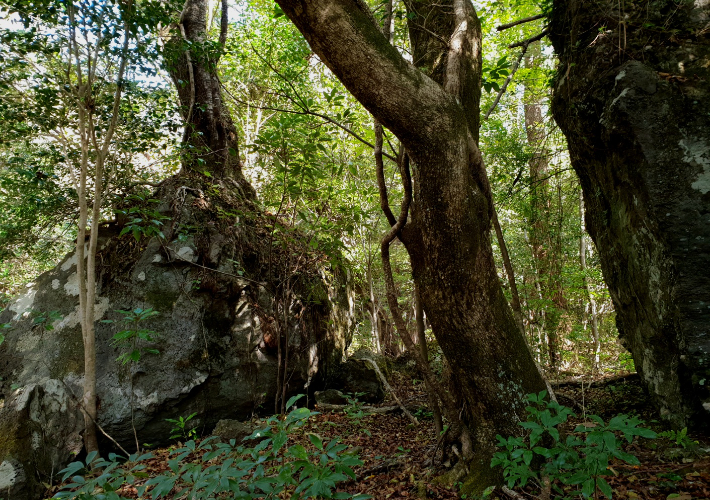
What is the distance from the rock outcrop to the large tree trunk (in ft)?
9.60

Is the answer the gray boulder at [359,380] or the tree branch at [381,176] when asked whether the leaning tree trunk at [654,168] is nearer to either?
the tree branch at [381,176]

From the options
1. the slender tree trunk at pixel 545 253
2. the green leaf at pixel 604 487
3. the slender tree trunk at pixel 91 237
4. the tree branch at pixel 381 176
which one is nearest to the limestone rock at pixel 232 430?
the slender tree trunk at pixel 91 237

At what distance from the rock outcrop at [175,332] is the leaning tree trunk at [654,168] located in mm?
3776

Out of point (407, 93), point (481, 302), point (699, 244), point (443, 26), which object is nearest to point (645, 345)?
point (699, 244)

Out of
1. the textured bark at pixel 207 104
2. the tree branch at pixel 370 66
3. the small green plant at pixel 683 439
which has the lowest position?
the small green plant at pixel 683 439

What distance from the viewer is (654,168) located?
10.2ft

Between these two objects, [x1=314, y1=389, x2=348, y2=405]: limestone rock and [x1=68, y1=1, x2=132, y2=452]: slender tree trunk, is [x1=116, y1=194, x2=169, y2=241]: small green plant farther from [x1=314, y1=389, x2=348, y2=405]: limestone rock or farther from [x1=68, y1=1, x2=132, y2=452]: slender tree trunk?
[x1=314, y1=389, x2=348, y2=405]: limestone rock

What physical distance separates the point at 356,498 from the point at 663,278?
2.80 meters

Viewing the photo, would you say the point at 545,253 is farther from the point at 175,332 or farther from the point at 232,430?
the point at 175,332

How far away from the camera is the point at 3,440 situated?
3.80 metres

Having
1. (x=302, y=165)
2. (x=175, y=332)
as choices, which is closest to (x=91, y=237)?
(x=175, y=332)

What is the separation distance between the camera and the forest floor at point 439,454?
2.54 m

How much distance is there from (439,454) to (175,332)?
354 cm

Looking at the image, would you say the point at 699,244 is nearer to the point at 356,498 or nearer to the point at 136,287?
the point at 356,498
